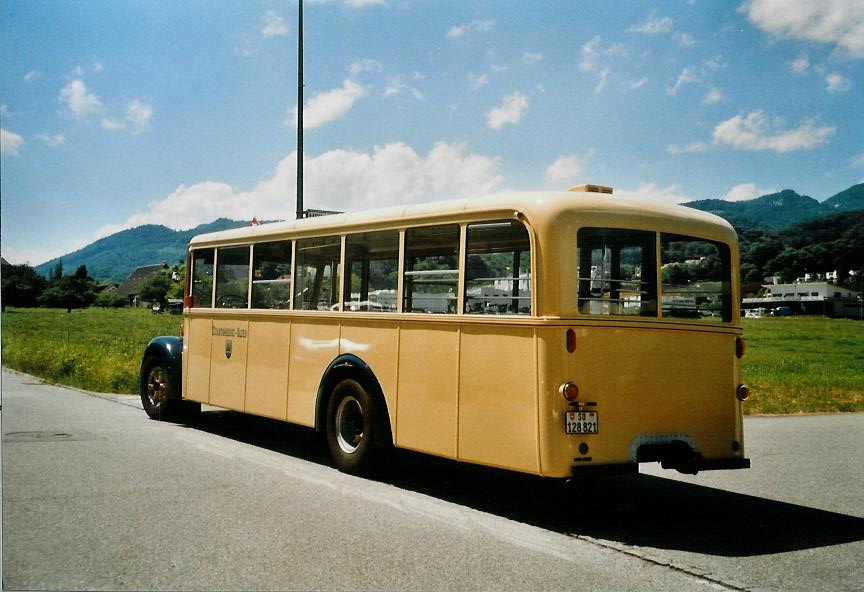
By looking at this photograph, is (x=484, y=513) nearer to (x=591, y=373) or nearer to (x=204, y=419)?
(x=591, y=373)

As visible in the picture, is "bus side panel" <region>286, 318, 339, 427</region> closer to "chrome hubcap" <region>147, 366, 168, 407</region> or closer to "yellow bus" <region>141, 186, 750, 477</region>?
"yellow bus" <region>141, 186, 750, 477</region>

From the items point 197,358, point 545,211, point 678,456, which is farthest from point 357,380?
point 197,358

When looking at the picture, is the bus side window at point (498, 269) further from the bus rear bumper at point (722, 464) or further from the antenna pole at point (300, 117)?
the antenna pole at point (300, 117)

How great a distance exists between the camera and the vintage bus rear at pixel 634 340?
20.0 feet

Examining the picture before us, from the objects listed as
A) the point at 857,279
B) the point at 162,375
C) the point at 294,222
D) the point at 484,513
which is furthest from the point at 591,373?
the point at 857,279

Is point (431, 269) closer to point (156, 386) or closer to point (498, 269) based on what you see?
point (498, 269)

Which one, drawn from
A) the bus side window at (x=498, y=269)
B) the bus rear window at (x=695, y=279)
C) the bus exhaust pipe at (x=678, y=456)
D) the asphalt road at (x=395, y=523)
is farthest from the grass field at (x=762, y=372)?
the bus side window at (x=498, y=269)

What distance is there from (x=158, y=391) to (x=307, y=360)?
4.31 metres

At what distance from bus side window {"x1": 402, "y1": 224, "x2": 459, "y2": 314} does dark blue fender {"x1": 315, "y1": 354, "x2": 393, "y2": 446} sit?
804mm

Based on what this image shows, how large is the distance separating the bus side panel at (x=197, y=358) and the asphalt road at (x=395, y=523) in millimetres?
987

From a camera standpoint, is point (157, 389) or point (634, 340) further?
point (157, 389)

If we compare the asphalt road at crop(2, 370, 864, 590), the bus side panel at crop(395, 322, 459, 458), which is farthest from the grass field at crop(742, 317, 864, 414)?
the bus side panel at crop(395, 322, 459, 458)

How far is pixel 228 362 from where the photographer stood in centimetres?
1030

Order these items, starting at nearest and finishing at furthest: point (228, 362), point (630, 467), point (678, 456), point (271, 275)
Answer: point (630, 467), point (678, 456), point (271, 275), point (228, 362)
